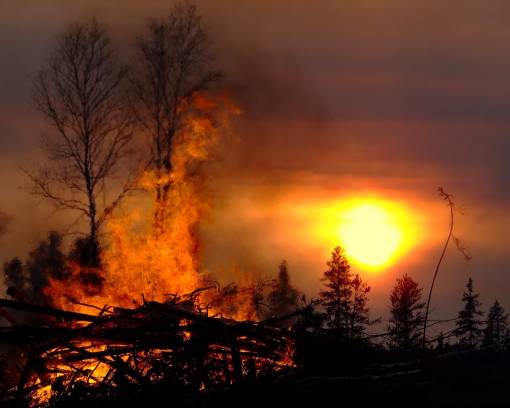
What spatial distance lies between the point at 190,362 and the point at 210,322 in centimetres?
72

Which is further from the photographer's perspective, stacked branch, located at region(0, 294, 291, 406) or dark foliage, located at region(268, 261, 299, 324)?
dark foliage, located at region(268, 261, 299, 324)

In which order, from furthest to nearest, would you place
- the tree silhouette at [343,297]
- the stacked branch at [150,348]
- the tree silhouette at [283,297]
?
the tree silhouette at [283,297], the tree silhouette at [343,297], the stacked branch at [150,348]

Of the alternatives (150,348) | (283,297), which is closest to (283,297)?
(283,297)

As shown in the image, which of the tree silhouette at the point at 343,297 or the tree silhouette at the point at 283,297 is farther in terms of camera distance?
the tree silhouette at the point at 283,297

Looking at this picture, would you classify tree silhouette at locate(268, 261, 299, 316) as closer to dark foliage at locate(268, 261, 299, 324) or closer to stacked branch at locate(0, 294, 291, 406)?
dark foliage at locate(268, 261, 299, 324)

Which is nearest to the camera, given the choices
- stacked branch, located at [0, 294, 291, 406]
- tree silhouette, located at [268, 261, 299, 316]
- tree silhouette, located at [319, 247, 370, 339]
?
stacked branch, located at [0, 294, 291, 406]

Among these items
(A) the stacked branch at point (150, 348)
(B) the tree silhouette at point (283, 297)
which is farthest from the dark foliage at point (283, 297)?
(A) the stacked branch at point (150, 348)

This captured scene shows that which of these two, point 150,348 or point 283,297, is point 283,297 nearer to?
point 283,297

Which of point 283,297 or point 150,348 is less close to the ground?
point 283,297

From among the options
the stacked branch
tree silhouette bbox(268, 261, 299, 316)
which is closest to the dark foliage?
tree silhouette bbox(268, 261, 299, 316)

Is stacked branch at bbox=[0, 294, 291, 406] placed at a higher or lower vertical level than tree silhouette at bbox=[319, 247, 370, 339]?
lower

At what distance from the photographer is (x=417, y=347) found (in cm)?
1305

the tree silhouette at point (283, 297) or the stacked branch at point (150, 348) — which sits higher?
the tree silhouette at point (283, 297)

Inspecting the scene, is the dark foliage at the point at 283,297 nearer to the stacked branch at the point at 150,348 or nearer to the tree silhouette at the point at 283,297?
the tree silhouette at the point at 283,297
